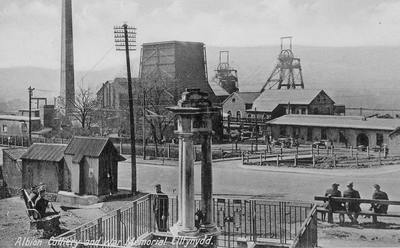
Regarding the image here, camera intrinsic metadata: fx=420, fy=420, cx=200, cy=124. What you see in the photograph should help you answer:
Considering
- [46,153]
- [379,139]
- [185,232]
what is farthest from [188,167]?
[379,139]

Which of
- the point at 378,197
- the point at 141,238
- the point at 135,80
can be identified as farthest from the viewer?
the point at 135,80

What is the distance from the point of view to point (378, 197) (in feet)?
40.2

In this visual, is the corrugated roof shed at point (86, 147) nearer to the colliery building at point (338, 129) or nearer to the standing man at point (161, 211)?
the standing man at point (161, 211)

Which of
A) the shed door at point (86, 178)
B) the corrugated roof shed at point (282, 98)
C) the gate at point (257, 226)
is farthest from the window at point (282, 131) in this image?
the gate at point (257, 226)

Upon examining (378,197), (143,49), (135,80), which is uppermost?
(143,49)

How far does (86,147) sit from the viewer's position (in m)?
17.7

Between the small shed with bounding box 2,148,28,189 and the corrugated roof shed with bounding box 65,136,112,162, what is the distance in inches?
144

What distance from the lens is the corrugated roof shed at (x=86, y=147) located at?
17469 mm

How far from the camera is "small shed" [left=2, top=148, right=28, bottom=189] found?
65.8 ft

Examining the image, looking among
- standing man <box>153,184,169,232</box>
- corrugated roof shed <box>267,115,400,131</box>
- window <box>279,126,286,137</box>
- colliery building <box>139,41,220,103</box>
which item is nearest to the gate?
standing man <box>153,184,169,232</box>

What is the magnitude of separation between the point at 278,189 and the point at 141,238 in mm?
10168

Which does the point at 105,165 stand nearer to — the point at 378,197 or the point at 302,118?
the point at 378,197

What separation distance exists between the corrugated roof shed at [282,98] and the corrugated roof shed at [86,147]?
2989cm

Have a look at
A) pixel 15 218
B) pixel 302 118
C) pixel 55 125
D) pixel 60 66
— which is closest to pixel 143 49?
pixel 60 66
